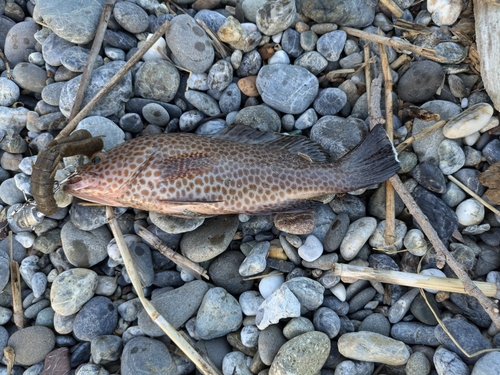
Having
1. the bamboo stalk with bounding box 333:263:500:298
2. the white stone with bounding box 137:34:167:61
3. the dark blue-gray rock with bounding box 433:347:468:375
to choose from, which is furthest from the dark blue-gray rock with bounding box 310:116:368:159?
the dark blue-gray rock with bounding box 433:347:468:375

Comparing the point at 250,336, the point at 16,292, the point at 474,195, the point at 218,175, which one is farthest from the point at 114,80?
the point at 474,195

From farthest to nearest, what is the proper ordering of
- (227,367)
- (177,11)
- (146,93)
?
(177,11)
(146,93)
(227,367)

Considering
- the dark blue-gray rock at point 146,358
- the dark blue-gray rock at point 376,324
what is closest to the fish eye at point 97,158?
the dark blue-gray rock at point 146,358

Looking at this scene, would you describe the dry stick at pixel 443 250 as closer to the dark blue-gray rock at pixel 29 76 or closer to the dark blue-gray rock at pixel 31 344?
the dark blue-gray rock at pixel 31 344

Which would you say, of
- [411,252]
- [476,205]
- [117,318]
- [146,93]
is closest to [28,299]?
[117,318]

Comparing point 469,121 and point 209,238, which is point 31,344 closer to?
point 209,238

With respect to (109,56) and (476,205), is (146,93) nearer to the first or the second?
(109,56)
